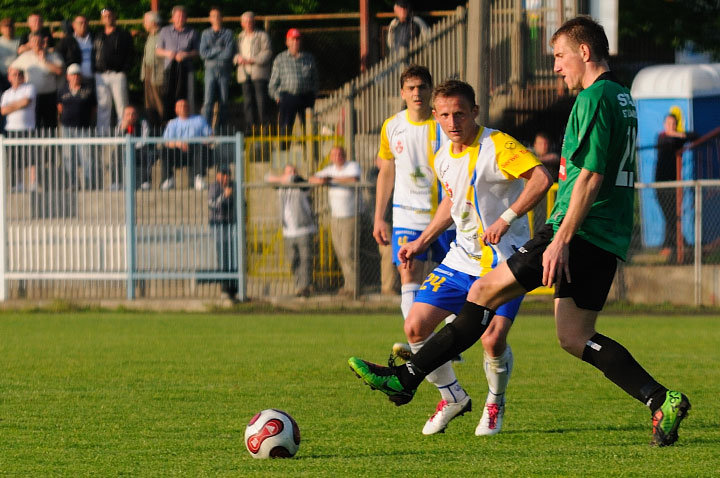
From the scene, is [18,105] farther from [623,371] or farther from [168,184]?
[623,371]

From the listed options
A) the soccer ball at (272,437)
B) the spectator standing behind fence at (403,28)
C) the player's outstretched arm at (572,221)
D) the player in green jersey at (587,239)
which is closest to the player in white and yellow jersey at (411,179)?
the player in green jersey at (587,239)

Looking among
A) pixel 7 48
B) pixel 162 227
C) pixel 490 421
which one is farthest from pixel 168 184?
pixel 490 421

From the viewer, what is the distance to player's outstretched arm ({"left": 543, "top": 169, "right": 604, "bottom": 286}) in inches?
254

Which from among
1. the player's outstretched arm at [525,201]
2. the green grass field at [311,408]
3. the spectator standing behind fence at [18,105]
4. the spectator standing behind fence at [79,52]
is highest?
the spectator standing behind fence at [79,52]

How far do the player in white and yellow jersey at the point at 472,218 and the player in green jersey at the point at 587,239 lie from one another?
72 cm

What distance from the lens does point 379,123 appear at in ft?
71.4

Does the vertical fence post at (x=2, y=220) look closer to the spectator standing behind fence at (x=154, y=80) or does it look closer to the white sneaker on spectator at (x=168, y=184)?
the white sneaker on spectator at (x=168, y=184)

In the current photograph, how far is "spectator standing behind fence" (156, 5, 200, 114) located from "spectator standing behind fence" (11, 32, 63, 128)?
5.45 feet

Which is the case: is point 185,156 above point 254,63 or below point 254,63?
below

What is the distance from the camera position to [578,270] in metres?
6.61

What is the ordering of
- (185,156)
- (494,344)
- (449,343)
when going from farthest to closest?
(185,156), (494,344), (449,343)

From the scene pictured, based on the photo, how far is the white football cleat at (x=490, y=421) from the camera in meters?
7.53

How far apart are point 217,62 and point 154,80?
40.7 inches

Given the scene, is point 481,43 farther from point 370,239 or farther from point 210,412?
point 210,412
